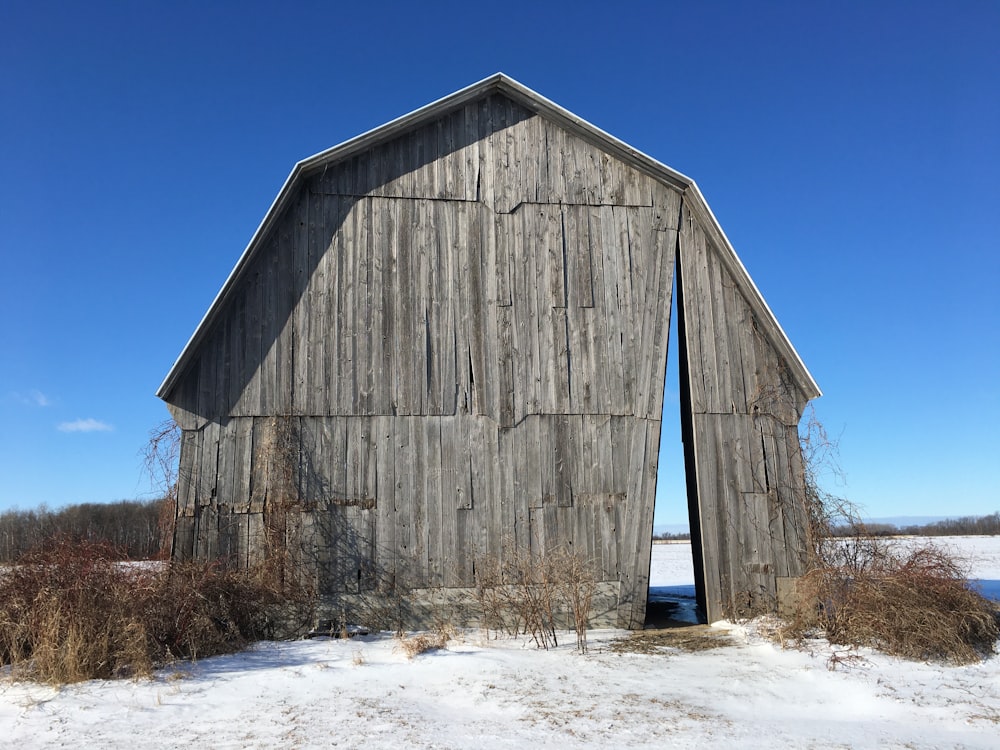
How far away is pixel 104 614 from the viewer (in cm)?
689

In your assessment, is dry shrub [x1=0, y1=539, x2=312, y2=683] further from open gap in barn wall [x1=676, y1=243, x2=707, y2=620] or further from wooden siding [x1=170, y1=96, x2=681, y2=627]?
open gap in barn wall [x1=676, y1=243, x2=707, y2=620]

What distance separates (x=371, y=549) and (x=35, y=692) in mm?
4139

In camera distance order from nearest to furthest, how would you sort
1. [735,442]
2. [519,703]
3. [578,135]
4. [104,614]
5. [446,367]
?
[519,703] < [104,614] < [446,367] < [735,442] < [578,135]

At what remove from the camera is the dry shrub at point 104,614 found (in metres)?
6.50

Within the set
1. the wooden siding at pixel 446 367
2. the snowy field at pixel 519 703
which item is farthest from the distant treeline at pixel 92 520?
the snowy field at pixel 519 703

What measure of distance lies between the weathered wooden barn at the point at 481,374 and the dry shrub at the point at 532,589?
0.21 m

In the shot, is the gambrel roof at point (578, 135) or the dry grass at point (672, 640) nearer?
the dry grass at point (672, 640)

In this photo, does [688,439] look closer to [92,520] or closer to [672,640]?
[672,640]

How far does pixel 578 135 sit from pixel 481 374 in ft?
13.2

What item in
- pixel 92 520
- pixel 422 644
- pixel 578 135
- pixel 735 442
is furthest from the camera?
pixel 92 520

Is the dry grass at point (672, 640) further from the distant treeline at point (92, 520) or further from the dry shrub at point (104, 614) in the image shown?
the distant treeline at point (92, 520)

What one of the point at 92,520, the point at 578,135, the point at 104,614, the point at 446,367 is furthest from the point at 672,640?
the point at 92,520

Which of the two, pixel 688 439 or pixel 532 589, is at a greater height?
pixel 688 439

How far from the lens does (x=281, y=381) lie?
977 centimetres
